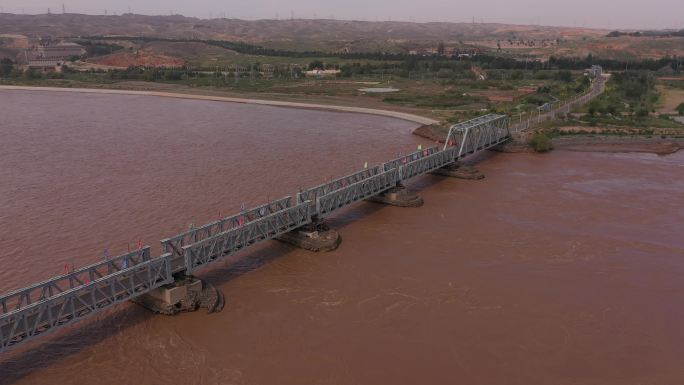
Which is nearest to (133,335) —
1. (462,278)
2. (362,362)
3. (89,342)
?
(89,342)

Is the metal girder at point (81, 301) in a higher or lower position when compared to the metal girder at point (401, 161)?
lower

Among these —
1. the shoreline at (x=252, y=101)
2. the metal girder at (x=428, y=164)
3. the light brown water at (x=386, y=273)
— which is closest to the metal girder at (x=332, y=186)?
the light brown water at (x=386, y=273)

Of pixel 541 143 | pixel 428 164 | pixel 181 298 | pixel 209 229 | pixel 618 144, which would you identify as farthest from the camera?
pixel 618 144

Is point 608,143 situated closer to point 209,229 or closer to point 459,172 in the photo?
point 459,172

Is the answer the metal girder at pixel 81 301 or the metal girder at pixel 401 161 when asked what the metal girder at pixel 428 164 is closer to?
the metal girder at pixel 401 161

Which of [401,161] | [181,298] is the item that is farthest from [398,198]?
[181,298]

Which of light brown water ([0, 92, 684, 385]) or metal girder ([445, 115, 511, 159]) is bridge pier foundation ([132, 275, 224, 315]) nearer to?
light brown water ([0, 92, 684, 385])
